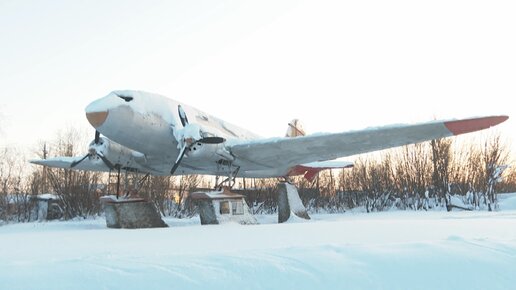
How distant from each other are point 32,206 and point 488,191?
2843 cm

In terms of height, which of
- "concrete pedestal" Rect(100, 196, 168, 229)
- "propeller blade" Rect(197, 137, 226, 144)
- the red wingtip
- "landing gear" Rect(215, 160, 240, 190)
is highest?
the red wingtip

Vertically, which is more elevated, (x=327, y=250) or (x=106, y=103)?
(x=106, y=103)

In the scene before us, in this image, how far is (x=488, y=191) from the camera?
74.9 ft

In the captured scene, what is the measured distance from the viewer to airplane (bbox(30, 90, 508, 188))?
38.2 feet

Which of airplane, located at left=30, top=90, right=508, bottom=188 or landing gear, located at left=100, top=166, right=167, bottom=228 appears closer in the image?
airplane, located at left=30, top=90, right=508, bottom=188

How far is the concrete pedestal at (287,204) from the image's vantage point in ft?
56.5

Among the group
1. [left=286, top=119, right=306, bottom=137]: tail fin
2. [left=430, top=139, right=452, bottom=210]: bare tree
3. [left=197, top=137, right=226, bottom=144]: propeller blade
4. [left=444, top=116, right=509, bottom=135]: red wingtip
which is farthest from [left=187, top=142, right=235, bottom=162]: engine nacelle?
[left=430, top=139, right=452, bottom=210]: bare tree

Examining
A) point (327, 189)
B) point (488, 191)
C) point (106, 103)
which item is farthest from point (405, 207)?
point (106, 103)

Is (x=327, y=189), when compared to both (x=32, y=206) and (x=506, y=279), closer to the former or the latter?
(x=32, y=206)

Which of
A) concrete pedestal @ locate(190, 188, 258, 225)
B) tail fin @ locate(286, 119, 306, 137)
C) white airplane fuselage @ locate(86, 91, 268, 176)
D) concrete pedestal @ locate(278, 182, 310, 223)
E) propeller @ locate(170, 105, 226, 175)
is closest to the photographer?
white airplane fuselage @ locate(86, 91, 268, 176)

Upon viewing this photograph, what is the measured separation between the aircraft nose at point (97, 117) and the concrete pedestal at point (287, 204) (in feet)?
27.5

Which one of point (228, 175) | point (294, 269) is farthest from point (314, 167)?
point (294, 269)

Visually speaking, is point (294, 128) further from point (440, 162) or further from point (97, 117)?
point (440, 162)

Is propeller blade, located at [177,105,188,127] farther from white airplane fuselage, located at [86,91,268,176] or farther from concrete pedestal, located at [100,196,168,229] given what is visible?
concrete pedestal, located at [100,196,168,229]
